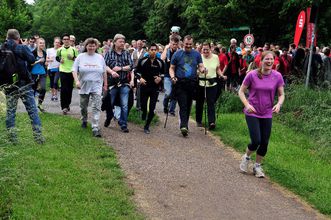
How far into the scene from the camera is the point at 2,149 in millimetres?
5652

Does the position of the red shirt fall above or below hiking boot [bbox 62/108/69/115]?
above

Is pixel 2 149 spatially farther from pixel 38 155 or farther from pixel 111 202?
pixel 38 155

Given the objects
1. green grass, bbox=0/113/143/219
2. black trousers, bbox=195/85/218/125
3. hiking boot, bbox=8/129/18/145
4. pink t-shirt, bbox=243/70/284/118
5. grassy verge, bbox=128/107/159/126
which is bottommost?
grassy verge, bbox=128/107/159/126

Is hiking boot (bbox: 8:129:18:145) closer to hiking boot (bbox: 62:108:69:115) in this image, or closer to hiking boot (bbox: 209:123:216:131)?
hiking boot (bbox: 209:123:216:131)

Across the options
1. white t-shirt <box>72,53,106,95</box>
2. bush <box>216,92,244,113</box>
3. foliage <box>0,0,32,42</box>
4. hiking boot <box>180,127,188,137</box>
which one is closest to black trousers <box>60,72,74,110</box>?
white t-shirt <box>72,53,106,95</box>

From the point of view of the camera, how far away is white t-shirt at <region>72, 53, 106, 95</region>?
10.1 metres

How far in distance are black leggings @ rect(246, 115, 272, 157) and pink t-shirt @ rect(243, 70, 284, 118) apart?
75mm

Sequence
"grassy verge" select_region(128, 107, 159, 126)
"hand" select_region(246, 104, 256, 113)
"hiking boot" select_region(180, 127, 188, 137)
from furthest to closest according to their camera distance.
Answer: "grassy verge" select_region(128, 107, 159, 126) → "hiking boot" select_region(180, 127, 188, 137) → "hand" select_region(246, 104, 256, 113)

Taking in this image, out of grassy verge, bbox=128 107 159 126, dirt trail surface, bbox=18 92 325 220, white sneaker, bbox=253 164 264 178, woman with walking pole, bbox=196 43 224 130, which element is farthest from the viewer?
grassy verge, bbox=128 107 159 126

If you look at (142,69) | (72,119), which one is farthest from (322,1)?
(72,119)

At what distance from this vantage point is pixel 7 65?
8461 mm

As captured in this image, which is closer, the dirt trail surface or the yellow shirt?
the dirt trail surface

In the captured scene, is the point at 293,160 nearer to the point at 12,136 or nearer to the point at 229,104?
the point at 12,136

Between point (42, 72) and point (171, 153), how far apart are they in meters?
5.15
